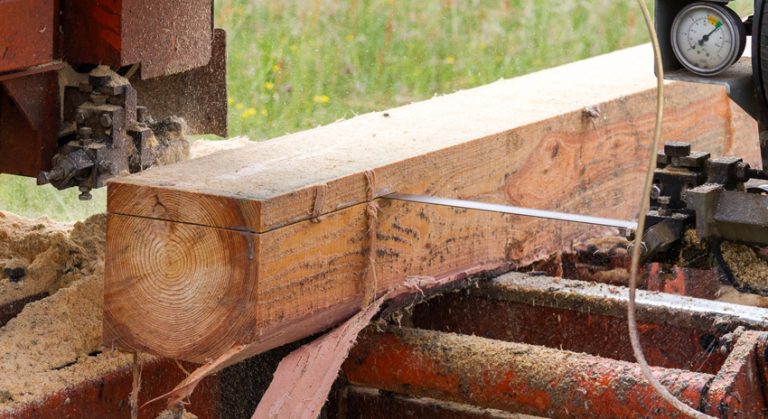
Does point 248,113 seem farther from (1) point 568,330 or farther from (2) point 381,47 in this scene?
(1) point 568,330

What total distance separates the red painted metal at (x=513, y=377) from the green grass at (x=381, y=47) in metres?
3.31

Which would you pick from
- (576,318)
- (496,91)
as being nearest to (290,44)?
(496,91)

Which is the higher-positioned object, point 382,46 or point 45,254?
point 382,46

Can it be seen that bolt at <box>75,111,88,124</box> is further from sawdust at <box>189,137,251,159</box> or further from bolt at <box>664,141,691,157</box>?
bolt at <box>664,141,691,157</box>

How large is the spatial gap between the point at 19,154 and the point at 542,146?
1614 mm

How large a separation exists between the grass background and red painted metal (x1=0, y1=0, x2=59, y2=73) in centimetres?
332

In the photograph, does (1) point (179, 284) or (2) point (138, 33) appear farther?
(2) point (138, 33)

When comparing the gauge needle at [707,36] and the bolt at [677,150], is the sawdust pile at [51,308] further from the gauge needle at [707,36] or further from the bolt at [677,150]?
the gauge needle at [707,36]

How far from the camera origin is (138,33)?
3.23 metres

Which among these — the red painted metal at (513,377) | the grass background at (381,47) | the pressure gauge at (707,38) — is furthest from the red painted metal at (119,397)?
the grass background at (381,47)

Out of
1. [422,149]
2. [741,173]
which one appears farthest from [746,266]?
[422,149]

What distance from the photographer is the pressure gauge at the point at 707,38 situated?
2.97 m

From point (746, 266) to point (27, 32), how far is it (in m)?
1.88

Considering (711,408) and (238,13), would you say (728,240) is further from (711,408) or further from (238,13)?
(238,13)
